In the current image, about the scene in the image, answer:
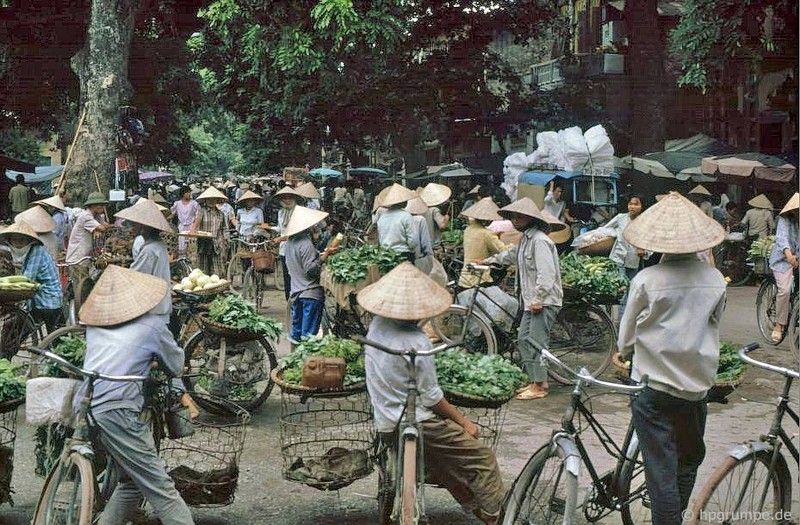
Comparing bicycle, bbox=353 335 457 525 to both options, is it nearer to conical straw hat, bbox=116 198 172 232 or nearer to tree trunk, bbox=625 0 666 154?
conical straw hat, bbox=116 198 172 232

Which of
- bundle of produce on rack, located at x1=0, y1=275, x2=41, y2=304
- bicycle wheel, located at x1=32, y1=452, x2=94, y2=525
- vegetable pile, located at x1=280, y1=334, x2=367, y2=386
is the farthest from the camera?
bundle of produce on rack, located at x1=0, y1=275, x2=41, y2=304

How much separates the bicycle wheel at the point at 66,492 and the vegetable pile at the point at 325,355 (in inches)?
66.9

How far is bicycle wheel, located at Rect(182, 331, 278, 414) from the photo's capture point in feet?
25.6

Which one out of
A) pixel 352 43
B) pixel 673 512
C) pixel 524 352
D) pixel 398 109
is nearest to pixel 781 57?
pixel 398 109

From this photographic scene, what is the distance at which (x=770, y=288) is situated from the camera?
11625mm

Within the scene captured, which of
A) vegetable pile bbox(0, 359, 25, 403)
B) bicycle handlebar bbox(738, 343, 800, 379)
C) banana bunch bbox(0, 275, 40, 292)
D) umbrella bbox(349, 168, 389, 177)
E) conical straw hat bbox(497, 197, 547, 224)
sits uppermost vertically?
umbrella bbox(349, 168, 389, 177)

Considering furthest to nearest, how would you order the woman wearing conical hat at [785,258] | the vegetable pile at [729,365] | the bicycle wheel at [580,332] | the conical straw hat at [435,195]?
the conical straw hat at [435,195] → the woman wearing conical hat at [785,258] → the bicycle wheel at [580,332] → the vegetable pile at [729,365]

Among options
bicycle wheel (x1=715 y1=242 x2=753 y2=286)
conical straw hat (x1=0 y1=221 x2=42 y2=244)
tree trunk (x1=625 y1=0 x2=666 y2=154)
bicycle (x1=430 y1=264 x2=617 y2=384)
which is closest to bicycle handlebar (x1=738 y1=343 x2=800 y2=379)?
bicycle (x1=430 y1=264 x2=617 y2=384)

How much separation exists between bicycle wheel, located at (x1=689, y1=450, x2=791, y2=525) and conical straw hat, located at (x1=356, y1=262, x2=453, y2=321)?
152cm

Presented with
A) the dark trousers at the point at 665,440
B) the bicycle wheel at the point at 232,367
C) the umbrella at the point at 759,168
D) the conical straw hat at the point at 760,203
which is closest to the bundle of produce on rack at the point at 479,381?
the dark trousers at the point at 665,440

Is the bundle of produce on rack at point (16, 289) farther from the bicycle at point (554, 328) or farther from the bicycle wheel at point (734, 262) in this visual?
the bicycle wheel at point (734, 262)

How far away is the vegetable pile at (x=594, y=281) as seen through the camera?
912 cm

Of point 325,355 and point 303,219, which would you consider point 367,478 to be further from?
Answer: point 303,219

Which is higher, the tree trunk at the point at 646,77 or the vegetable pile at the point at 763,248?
the tree trunk at the point at 646,77
